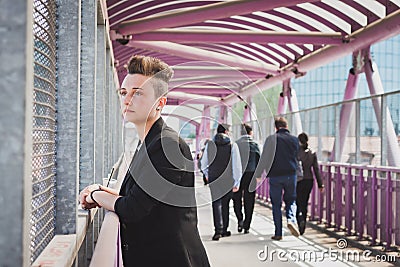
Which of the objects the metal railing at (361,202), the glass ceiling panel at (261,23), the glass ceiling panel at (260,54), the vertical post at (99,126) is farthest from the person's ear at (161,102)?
the glass ceiling panel at (260,54)

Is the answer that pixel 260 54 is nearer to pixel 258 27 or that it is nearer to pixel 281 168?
pixel 258 27

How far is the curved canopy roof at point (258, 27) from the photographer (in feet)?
25.5

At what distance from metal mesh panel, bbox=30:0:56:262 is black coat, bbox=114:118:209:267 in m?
0.32

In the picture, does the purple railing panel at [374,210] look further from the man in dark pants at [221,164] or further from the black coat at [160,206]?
→ the black coat at [160,206]

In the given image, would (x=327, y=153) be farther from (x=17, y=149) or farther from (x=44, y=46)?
(x=17, y=149)

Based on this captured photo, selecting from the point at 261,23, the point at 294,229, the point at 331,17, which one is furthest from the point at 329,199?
the point at 261,23

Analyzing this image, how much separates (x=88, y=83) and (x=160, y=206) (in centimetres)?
197

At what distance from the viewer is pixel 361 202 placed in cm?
815

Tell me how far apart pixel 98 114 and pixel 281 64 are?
8.40 m

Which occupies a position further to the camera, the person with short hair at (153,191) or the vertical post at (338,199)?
the vertical post at (338,199)

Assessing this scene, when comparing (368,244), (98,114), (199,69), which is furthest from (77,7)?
(199,69)

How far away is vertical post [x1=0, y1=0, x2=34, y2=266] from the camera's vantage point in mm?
1398

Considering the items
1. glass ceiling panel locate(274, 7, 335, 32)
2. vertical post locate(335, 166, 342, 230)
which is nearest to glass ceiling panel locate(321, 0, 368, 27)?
glass ceiling panel locate(274, 7, 335, 32)

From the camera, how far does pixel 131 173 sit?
7.68ft
